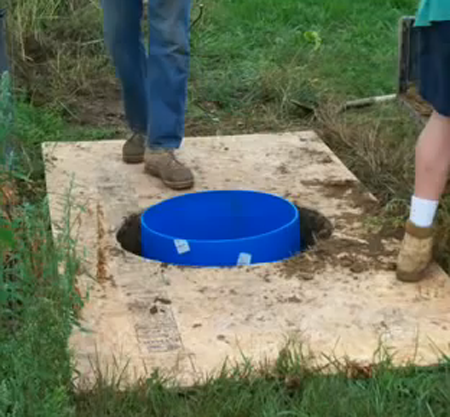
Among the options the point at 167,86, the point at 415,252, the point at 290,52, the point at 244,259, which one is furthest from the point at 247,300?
the point at 290,52

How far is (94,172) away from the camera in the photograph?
4.30m

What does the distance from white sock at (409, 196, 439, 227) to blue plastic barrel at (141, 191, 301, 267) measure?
53 centimetres

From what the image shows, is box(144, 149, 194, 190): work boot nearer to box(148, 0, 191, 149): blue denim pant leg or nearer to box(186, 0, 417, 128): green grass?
box(148, 0, 191, 149): blue denim pant leg

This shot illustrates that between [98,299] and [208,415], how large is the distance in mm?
768

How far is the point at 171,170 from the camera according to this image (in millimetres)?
4094

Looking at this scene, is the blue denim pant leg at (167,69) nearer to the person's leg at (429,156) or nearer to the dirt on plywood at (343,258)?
the dirt on plywood at (343,258)

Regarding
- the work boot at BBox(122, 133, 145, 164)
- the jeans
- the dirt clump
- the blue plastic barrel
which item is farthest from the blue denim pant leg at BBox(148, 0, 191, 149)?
the dirt clump

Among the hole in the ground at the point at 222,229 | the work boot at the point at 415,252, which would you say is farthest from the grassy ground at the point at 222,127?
the hole in the ground at the point at 222,229

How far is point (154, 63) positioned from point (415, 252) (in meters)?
1.39

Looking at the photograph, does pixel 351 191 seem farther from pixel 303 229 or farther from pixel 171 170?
pixel 171 170

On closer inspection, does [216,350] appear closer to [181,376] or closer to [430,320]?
[181,376]

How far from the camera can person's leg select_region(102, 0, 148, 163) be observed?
13.7 ft

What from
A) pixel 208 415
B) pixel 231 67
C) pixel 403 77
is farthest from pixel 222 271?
pixel 231 67

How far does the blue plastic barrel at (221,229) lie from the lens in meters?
3.48
